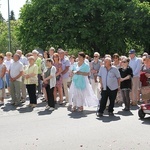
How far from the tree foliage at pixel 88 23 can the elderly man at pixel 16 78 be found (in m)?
20.8

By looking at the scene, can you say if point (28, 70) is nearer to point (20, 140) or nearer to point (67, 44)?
point (20, 140)

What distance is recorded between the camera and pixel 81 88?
11.4m

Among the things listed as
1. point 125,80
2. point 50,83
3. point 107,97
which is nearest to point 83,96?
point 107,97

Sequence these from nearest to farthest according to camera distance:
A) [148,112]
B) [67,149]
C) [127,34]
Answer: [67,149], [148,112], [127,34]

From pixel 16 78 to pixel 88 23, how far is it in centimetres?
2289

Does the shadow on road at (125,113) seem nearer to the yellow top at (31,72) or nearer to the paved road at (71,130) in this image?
the paved road at (71,130)

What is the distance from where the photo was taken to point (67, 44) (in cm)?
3531

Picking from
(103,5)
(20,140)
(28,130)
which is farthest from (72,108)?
(103,5)

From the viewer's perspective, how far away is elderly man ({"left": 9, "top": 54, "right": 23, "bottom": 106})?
12.5 meters

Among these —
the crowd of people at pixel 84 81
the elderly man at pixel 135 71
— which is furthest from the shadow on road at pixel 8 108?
the elderly man at pixel 135 71

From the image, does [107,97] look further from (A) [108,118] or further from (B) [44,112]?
(B) [44,112]

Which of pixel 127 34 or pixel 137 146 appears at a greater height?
pixel 127 34

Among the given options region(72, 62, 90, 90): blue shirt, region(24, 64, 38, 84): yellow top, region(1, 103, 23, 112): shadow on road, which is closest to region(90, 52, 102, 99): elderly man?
region(72, 62, 90, 90): blue shirt

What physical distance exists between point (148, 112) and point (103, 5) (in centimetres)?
2437
